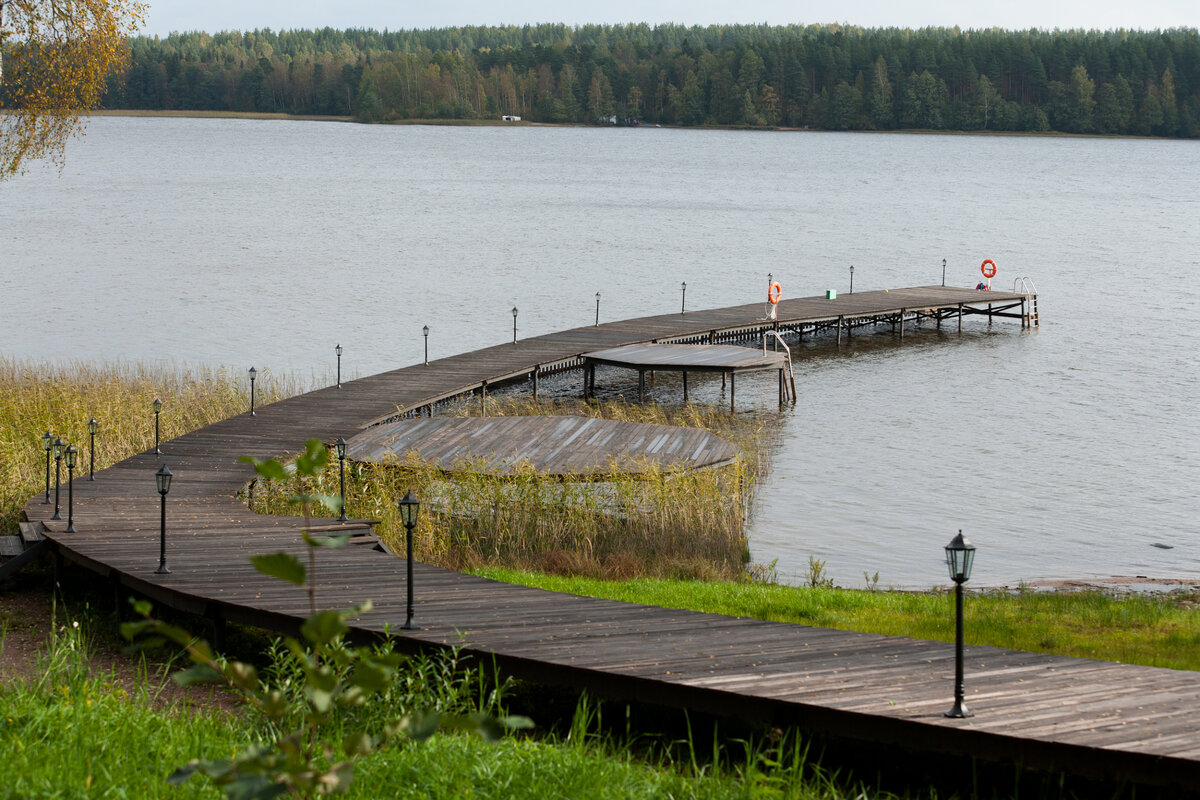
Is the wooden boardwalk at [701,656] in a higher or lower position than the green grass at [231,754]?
lower

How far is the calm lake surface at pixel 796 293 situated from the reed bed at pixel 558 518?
1.24m

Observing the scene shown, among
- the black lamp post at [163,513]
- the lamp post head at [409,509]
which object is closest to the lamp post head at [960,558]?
the lamp post head at [409,509]

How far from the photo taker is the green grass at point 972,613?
34.6 ft

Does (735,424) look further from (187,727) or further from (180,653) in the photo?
(187,727)

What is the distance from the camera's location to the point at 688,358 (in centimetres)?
2419

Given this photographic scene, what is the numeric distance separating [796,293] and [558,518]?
102ft

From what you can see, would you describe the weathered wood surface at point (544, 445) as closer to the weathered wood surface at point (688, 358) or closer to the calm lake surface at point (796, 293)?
the calm lake surface at point (796, 293)

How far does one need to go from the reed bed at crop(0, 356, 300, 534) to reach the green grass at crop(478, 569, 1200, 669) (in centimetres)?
642

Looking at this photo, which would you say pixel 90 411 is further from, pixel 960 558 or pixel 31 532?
pixel 960 558

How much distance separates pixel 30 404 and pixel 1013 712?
50.8 ft

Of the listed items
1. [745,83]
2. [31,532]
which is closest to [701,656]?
A: [31,532]

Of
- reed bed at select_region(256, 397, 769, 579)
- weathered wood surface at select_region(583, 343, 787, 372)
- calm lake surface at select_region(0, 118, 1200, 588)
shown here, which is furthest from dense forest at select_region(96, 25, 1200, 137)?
reed bed at select_region(256, 397, 769, 579)

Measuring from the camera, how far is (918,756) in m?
7.68

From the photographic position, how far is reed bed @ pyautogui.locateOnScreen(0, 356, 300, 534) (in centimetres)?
1461
